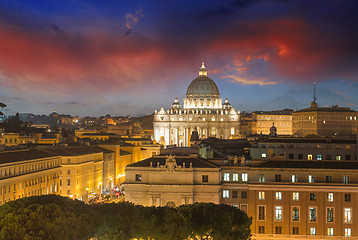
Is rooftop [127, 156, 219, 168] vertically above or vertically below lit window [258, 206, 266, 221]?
above

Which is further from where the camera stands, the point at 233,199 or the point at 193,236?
the point at 233,199

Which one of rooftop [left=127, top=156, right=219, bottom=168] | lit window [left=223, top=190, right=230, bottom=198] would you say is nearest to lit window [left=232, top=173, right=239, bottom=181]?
lit window [left=223, top=190, right=230, bottom=198]

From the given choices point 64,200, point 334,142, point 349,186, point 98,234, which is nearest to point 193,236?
point 98,234

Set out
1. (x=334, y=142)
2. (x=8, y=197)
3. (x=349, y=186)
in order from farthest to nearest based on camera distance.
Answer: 1. (x=334, y=142)
2. (x=8, y=197)
3. (x=349, y=186)

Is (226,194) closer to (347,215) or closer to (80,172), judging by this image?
(347,215)

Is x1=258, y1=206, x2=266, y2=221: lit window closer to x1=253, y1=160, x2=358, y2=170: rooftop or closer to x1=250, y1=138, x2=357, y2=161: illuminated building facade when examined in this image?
x1=253, y1=160, x2=358, y2=170: rooftop

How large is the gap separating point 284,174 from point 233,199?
19.9 ft

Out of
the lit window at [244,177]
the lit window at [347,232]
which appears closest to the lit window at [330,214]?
the lit window at [347,232]

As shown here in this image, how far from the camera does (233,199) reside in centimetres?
7462

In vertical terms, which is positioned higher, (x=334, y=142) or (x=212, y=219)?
(x=334, y=142)

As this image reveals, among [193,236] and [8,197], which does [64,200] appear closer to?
[193,236]

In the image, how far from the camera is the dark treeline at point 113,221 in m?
54.5

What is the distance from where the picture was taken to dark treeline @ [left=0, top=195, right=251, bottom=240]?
54469 millimetres

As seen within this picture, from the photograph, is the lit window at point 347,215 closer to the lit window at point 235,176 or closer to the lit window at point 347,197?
the lit window at point 347,197
